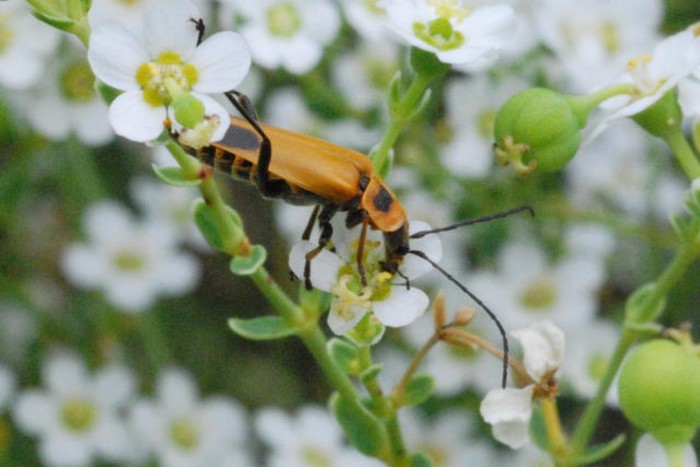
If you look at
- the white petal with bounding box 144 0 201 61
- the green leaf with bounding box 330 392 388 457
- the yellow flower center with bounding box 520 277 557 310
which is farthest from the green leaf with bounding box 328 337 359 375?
the yellow flower center with bounding box 520 277 557 310

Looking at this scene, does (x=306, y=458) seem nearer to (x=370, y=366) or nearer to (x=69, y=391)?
(x=69, y=391)

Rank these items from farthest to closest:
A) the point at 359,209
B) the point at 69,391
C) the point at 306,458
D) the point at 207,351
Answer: the point at 207,351 → the point at 69,391 → the point at 306,458 → the point at 359,209

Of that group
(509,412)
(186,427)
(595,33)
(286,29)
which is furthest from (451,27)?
(186,427)

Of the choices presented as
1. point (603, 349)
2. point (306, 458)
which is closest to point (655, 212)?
point (603, 349)

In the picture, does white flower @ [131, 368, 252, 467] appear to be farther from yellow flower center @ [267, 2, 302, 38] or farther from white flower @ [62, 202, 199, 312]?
yellow flower center @ [267, 2, 302, 38]

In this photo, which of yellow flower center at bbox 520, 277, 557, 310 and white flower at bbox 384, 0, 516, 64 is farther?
yellow flower center at bbox 520, 277, 557, 310
